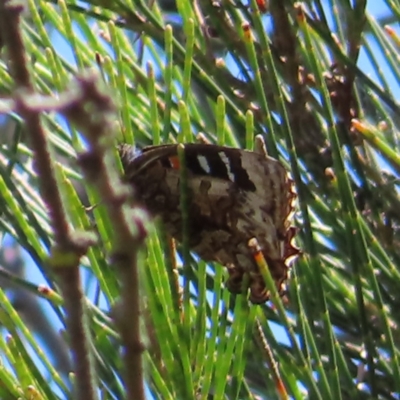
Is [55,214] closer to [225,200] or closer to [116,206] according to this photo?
[116,206]

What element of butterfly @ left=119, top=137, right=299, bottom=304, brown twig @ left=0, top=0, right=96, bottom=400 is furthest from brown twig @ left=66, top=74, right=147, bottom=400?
butterfly @ left=119, top=137, right=299, bottom=304

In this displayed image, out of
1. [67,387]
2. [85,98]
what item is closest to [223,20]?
[67,387]

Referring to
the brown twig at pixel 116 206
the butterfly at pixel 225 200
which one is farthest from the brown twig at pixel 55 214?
the butterfly at pixel 225 200

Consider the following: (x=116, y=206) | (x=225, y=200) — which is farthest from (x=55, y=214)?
(x=225, y=200)

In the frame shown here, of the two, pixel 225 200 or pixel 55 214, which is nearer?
pixel 55 214

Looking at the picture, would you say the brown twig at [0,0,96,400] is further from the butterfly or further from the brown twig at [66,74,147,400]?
the butterfly

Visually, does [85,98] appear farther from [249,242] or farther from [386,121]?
[386,121]
